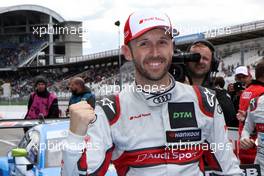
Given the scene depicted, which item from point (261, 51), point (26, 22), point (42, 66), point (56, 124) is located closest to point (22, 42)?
point (26, 22)

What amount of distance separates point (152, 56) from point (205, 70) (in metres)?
1.57

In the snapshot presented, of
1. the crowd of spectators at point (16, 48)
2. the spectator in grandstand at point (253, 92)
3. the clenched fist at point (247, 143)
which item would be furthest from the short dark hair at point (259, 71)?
the crowd of spectators at point (16, 48)

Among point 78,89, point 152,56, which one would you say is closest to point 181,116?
point 152,56

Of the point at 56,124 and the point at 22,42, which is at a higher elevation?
the point at 22,42

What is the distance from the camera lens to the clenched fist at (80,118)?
183cm

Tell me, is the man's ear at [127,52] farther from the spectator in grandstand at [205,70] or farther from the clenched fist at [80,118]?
the spectator in grandstand at [205,70]

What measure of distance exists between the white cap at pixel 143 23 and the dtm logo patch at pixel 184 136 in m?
0.43

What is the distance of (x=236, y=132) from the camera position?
185 inches

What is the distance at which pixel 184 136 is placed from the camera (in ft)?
6.89

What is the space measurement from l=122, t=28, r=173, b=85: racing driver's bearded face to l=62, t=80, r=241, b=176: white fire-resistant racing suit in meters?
0.07

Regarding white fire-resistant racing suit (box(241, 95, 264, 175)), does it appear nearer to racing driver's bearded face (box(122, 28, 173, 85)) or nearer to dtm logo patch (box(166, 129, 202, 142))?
dtm logo patch (box(166, 129, 202, 142))

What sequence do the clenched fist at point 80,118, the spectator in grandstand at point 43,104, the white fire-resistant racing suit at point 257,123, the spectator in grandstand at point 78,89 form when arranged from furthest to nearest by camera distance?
the spectator in grandstand at point 43,104
the spectator in grandstand at point 78,89
the white fire-resistant racing suit at point 257,123
the clenched fist at point 80,118

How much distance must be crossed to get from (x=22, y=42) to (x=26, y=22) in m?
2.32

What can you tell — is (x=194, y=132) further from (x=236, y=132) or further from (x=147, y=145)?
(x=236, y=132)
